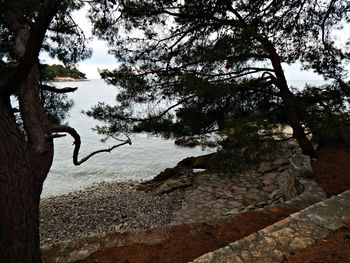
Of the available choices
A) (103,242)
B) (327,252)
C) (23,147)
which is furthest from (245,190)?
(23,147)

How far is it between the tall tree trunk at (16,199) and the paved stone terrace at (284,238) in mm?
1535

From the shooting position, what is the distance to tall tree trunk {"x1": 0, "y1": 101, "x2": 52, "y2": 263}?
2.47 m

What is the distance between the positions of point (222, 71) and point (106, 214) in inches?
175

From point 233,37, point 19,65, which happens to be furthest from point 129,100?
point 19,65

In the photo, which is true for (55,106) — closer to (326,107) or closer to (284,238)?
(284,238)

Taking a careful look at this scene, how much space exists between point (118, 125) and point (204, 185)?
3159 millimetres

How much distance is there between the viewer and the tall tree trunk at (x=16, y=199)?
247cm

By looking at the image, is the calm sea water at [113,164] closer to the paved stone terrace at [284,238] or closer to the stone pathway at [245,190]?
the stone pathway at [245,190]

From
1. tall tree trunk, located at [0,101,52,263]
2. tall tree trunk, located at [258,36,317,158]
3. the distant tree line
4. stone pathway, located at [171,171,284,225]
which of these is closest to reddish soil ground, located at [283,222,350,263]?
tall tree trunk, located at [0,101,52,263]

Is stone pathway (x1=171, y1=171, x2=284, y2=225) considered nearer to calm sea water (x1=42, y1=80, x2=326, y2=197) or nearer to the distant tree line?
the distant tree line

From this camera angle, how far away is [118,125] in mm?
6496

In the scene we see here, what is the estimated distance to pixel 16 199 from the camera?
251 centimetres

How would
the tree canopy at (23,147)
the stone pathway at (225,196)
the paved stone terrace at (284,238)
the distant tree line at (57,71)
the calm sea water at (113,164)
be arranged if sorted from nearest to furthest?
1. the tree canopy at (23,147)
2. the paved stone terrace at (284,238)
3. the distant tree line at (57,71)
4. the stone pathway at (225,196)
5. the calm sea water at (113,164)

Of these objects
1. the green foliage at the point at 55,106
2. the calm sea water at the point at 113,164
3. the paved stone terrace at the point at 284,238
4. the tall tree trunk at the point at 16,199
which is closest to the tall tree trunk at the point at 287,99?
the paved stone terrace at the point at 284,238
